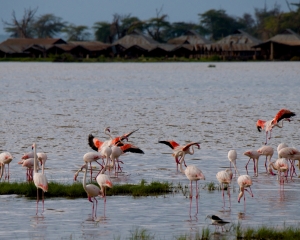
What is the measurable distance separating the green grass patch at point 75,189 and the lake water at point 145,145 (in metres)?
0.19

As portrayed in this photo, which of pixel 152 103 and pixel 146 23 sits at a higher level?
pixel 146 23

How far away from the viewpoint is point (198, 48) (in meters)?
115

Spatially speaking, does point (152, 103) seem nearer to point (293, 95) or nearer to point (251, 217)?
point (293, 95)

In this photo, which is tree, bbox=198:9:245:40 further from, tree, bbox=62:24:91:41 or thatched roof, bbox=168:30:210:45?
thatched roof, bbox=168:30:210:45

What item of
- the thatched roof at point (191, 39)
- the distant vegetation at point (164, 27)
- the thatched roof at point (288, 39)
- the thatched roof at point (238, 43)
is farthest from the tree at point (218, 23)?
the thatched roof at point (288, 39)

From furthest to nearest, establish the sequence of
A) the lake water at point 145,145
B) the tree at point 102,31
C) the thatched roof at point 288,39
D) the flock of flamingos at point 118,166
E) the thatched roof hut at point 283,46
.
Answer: the tree at point 102,31 < the thatched roof hut at point 283,46 < the thatched roof at point 288,39 < the flock of flamingos at point 118,166 < the lake water at point 145,145

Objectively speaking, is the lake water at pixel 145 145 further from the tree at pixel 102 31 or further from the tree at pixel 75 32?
the tree at pixel 75 32

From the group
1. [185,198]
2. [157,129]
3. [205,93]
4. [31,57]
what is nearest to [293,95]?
[205,93]

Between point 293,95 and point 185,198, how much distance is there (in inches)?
1176

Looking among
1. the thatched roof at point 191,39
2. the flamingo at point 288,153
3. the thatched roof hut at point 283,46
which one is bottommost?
the flamingo at point 288,153

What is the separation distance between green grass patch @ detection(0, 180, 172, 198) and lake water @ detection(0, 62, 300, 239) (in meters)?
0.19

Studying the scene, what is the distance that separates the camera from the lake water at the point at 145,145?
10445mm

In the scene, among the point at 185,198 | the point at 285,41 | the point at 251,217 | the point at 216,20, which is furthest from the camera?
the point at 216,20

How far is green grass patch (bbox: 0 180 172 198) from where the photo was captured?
12.1m
